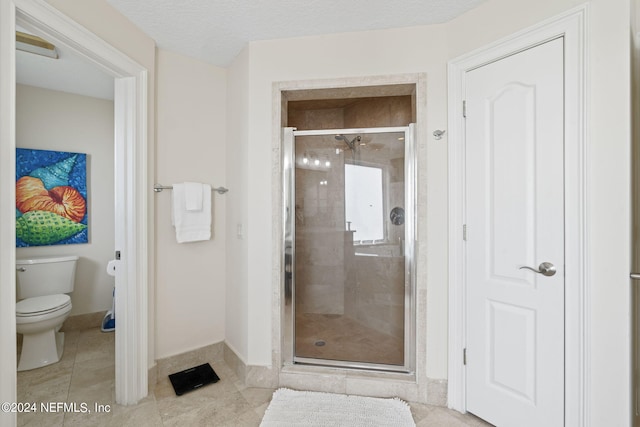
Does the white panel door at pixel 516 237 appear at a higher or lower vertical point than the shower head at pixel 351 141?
lower

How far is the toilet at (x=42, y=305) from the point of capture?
2225mm

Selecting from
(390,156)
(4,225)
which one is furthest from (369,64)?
(4,225)

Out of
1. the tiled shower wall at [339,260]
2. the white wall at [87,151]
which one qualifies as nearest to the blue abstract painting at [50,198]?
the white wall at [87,151]

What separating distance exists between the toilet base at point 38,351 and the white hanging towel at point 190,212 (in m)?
1.40

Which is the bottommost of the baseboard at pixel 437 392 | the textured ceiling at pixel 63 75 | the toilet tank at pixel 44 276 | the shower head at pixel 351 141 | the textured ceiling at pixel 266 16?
the baseboard at pixel 437 392

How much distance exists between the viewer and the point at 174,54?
87.4 inches

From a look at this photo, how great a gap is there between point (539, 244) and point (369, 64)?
1.47 m

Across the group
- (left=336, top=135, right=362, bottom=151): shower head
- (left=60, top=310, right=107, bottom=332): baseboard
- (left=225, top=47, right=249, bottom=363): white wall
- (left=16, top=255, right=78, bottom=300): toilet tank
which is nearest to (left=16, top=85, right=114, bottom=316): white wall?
(left=60, top=310, right=107, bottom=332): baseboard

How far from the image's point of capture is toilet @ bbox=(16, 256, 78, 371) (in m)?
2.22

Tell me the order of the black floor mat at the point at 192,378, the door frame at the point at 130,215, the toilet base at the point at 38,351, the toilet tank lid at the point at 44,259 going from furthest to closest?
the toilet tank lid at the point at 44,259 < the toilet base at the point at 38,351 < the black floor mat at the point at 192,378 < the door frame at the point at 130,215

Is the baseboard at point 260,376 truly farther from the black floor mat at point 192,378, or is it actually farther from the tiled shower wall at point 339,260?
the tiled shower wall at point 339,260

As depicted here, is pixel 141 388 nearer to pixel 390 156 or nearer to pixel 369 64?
pixel 390 156

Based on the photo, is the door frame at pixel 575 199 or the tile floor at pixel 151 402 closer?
the door frame at pixel 575 199

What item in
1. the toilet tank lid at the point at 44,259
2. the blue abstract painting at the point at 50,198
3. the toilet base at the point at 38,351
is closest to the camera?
the toilet base at the point at 38,351
